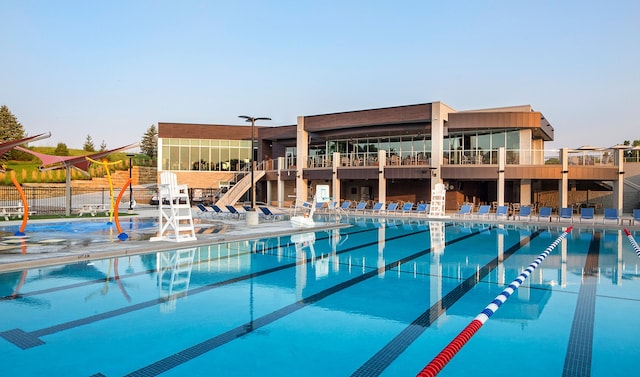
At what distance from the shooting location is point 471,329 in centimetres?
615

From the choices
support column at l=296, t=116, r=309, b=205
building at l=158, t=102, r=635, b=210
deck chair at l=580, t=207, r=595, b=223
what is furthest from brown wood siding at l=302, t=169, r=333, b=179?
deck chair at l=580, t=207, r=595, b=223

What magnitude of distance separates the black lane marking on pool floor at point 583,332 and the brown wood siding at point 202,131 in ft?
123

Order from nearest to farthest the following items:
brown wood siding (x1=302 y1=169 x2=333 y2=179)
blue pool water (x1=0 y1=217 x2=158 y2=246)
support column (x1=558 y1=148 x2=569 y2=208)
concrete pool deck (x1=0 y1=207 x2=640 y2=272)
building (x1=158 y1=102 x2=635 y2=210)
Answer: concrete pool deck (x1=0 y1=207 x2=640 y2=272) → blue pool water (x1=0 y1=217 x2=158 y2=246) → support column (x1=558 y1=148 x2=569 y2=208) → building (x1=158 y1=102 x2=635 y2=210) → brown wood siding (x1=302 y1=169 x2=333 y2=179)

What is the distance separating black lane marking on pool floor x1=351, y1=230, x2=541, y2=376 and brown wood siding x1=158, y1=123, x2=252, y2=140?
3655 centimetres

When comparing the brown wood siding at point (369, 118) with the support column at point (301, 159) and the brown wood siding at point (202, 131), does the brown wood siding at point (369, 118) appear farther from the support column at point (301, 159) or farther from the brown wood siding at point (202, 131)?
the brown wood siding at point (202, 131)

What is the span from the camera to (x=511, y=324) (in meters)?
6.76

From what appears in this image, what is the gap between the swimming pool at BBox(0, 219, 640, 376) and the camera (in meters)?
5.25

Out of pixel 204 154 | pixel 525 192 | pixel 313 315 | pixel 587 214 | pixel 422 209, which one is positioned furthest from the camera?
pixel 204 154

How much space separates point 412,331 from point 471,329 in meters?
0.82

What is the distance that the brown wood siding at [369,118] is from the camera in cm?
3047

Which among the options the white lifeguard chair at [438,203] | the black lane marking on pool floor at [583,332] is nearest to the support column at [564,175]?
the white lifeguard chair at [438,203]

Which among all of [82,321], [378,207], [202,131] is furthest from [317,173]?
[82,321]

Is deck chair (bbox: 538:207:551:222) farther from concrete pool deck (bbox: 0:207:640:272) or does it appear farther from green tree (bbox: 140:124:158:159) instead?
green tree (bbox: 140:124:158:159)

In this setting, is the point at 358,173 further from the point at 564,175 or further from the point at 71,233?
the point at 71,233
